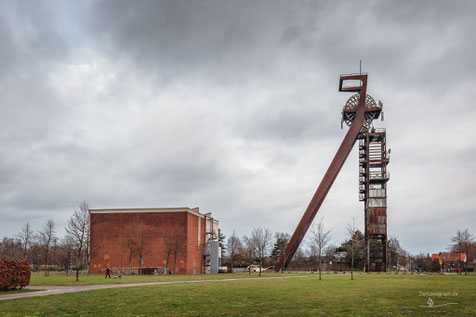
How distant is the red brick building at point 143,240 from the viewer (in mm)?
57094

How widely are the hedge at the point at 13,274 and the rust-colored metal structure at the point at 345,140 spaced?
40705mm

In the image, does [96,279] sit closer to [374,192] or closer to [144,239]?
[144,239]

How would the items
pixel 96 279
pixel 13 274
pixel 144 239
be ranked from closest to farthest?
pixel 13 274 → pixel 96 279 → pixel 144 239

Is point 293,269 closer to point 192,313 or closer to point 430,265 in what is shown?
point 430,265

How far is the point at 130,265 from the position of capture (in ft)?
177

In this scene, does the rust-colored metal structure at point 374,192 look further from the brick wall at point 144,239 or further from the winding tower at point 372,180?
the brick wall at point 144,239

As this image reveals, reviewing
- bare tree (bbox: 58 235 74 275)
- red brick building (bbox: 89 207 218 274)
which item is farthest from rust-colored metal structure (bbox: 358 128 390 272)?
bare tree (bbox: 58 235 74 275)

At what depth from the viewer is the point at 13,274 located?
21.9 meters

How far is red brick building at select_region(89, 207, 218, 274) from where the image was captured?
5709 centimetres

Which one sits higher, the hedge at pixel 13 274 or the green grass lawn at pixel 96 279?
the hedge at pixel 13 274

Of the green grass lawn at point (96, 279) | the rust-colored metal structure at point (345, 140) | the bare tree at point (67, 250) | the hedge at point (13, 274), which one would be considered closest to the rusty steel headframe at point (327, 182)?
the rust-colored metal structure at point (345, 140)

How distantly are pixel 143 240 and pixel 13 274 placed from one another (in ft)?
120

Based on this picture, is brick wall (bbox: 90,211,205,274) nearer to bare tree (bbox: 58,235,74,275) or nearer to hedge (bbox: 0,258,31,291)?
bare tree (bbox: 58,235,74,275)

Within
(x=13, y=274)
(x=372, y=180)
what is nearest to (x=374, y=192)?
(x=372, y=180)
